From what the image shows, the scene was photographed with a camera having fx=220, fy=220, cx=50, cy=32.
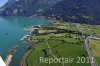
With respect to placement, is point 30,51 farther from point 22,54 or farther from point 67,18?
point 67,18

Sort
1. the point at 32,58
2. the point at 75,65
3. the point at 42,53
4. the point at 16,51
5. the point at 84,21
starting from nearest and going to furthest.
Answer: the point at 75,65 → the point at 32,58 → the point at 42,53 → the point at 16,51 → the point at 84,21

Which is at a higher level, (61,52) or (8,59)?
(8,59)

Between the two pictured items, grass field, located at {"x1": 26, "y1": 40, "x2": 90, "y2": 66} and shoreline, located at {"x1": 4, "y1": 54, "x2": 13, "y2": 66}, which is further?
shoreline, located at {"x1": 4, "y1": 54, "x2": 13, "y2": 66}

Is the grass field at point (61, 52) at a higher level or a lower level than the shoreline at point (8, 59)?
lower

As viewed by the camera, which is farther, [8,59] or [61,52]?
[61,52]

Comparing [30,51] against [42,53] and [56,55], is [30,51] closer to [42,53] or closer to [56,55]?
[42,53]

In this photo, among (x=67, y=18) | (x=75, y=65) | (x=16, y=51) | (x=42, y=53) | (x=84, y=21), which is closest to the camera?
(x=75, y=65)

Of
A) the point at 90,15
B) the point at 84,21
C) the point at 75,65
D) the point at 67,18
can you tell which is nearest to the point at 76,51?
the point at 75,65

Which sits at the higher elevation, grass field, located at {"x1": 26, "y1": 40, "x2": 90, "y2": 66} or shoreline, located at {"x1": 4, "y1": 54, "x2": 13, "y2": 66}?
shoreline, located at {"x1": 4, "y1": 54, "x2": 13, "y2": 66}

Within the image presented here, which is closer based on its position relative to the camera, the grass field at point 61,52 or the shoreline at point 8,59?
the grass field at point 61,52

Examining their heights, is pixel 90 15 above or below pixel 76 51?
below

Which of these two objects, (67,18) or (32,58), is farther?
(67,18)
